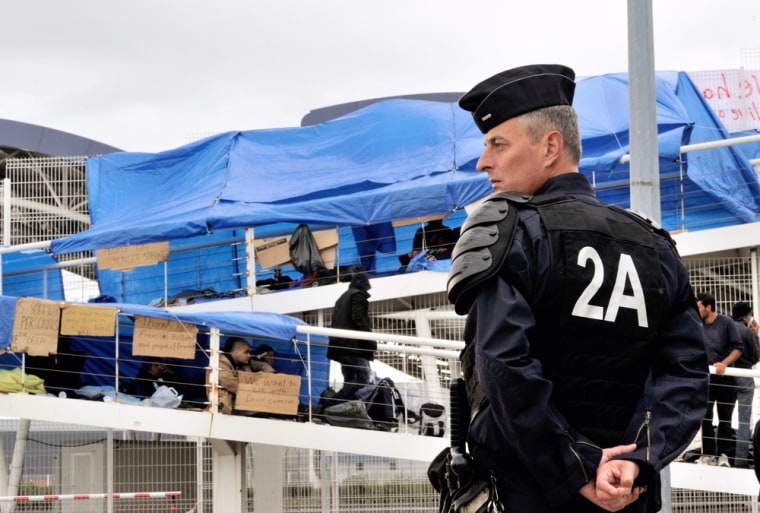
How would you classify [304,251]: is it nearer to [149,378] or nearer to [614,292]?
[149,378]

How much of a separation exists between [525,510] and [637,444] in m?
0.37

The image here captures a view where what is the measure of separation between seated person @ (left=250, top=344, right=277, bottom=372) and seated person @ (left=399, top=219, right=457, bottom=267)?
A: 11.5 feet

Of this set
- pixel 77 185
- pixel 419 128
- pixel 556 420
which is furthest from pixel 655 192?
pixel 77 185

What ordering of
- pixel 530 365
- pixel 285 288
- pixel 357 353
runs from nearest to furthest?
pixel 530 365, pixel 357 353, pixel 285 288

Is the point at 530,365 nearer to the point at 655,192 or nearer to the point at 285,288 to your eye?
the point at 655,192

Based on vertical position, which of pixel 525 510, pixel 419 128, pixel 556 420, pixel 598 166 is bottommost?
pixel 525 510

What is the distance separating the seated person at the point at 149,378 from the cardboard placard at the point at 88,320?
2.79 feet

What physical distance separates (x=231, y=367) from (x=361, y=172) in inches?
204

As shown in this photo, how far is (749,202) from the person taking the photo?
15.9 meters

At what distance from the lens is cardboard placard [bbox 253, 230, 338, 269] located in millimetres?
16844

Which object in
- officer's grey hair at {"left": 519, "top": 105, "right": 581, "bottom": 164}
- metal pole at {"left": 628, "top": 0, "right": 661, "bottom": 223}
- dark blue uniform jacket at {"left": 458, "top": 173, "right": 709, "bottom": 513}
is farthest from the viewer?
metal pole at {"left": 628, "top": 0, "right": 661, "bottom": 223}

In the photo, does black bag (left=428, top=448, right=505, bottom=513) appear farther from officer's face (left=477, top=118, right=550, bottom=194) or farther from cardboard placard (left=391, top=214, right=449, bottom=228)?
cardboard placard (left=391, top=214, right=449, bottom=228)

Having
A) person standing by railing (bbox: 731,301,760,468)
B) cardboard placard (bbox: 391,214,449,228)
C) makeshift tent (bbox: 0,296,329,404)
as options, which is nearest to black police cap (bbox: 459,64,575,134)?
person standing by railing (bbox: 731,301,760,468)

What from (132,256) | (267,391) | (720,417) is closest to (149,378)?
(267,391)
